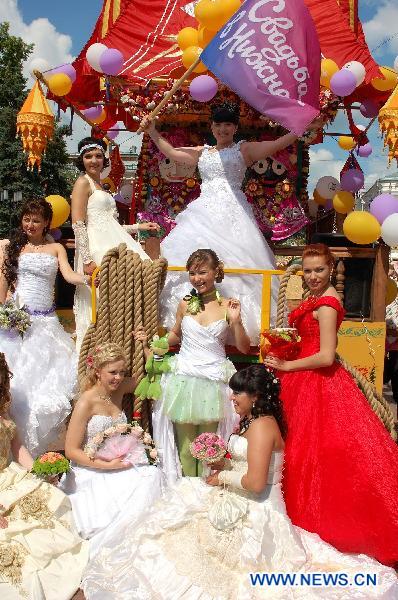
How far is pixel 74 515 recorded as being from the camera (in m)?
3.88

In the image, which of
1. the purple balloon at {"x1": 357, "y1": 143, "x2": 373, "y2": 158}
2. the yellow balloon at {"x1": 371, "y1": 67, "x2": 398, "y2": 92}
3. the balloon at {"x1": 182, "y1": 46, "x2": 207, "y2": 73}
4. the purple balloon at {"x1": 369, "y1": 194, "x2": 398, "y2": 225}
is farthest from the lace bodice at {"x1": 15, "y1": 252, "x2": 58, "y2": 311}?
the purple balloon at {"x1": 357, "y1": 143, "x2": 373, "y2": 158}

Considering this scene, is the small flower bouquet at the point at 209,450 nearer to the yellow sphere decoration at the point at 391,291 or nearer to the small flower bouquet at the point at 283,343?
the small flower bouquet at the point at 283,343

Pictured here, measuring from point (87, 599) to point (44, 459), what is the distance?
825 mm

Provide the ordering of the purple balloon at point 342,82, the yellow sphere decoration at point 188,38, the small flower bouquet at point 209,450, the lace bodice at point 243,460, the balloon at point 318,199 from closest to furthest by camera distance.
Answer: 1. the lace bodice at point 243,460
2. the small flower bouquet at point 209,450
3. the purple balloon at point 342,82
4. the yellow sphere decoration at point 188,38
5. the balloon at point 318,199

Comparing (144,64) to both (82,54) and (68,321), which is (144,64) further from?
(68,321)

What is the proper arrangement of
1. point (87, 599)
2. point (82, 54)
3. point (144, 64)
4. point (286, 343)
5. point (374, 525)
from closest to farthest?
point (87, 599), point (374, 525), point (286, 343), point (144, 64), point (82, 54)

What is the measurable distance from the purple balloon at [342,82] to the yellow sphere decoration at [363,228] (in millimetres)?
1500

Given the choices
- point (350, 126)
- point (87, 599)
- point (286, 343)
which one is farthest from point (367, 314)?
point (350, 126)

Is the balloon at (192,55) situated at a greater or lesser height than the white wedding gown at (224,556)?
greater

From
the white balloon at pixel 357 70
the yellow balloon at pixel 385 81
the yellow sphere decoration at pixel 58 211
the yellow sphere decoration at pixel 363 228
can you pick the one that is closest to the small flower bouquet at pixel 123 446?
the yellow sphere decoration at pixel 363 228

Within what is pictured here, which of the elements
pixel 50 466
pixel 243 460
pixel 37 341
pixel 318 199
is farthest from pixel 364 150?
pixel 50 466

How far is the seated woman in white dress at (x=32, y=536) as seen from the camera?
10.7ft

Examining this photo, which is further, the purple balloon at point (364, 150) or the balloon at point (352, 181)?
the purple balloon at point (364, 150)

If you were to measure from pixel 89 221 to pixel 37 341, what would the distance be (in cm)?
140
